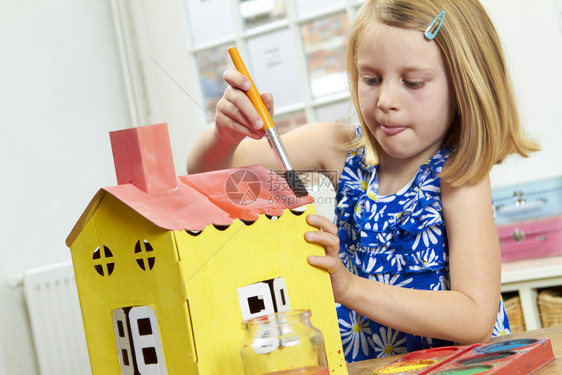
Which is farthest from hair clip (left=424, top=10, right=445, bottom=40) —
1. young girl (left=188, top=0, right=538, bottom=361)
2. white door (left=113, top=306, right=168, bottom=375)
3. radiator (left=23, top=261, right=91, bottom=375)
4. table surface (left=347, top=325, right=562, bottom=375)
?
radiator (left=23, top=261, right=91, bottom=375)

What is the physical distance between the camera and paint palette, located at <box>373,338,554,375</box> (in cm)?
49

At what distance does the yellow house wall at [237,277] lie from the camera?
1.56 feet

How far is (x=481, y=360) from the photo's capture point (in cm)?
51

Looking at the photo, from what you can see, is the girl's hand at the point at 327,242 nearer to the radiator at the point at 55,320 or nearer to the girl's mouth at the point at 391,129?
the girl's mouth at the point at 391,129

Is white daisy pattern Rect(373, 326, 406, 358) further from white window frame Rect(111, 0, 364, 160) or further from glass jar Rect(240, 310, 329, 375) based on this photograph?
white window frame Rect(111, 0, 364, 160)

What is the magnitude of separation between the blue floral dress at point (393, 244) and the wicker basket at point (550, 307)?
69 centimetres

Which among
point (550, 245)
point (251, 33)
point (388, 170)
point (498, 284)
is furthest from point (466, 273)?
point (251, 33)

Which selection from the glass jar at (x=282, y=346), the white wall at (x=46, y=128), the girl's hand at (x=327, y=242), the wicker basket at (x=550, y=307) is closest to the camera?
the glass jar at (x=282, y=346)

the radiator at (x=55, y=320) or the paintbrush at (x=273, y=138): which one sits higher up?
the paintbrush at (x=273, y=138)

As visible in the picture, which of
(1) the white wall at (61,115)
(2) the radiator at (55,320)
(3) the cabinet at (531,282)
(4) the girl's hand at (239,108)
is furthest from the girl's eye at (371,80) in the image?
(2) the radiator at (55,320)

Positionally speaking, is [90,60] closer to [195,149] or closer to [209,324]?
[195,149]

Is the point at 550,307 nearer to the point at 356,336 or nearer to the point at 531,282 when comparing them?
the point at 531,282

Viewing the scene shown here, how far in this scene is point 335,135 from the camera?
3.51 ft

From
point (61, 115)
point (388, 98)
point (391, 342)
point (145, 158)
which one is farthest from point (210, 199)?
point (61, 115)
